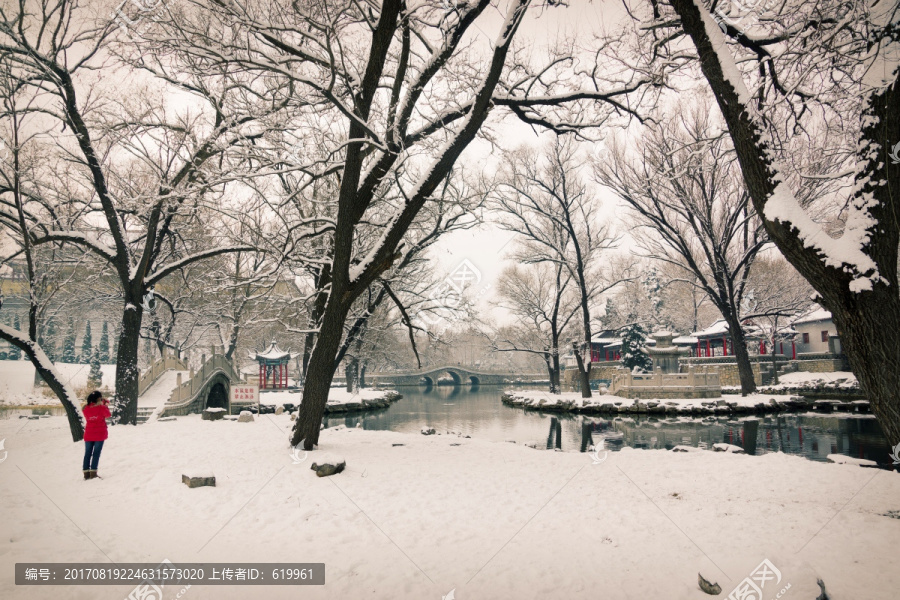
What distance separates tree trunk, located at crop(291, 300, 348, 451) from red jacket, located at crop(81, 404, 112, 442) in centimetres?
291

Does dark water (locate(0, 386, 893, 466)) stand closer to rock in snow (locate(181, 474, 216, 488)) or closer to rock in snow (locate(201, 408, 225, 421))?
rock in snow (locate(201, 408, 225, 421))

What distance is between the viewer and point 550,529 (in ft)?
17.6

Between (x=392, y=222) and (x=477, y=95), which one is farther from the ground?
(x=477, y=95)

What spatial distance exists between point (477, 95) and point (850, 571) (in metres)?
7.18

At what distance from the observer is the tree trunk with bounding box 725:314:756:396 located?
2286cm

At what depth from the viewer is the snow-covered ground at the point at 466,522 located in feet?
13.5

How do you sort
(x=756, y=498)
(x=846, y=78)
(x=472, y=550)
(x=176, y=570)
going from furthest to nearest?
(x=756, y=498)
(x=846, y=78)
(x=472, y=550)
(x=176, y=570)

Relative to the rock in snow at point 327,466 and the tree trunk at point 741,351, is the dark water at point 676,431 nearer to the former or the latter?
the tree trunk at point 741,351

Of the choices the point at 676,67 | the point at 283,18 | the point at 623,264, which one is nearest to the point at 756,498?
the point at 676,67

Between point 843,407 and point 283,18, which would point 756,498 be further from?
point 843,407

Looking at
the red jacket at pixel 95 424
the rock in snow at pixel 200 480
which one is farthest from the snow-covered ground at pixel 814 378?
the red jacket at pixel 95 424

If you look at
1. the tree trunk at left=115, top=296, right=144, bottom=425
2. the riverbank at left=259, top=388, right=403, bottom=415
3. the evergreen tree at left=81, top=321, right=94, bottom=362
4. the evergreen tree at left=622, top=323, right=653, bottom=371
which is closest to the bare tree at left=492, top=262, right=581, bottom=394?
the evergreen tree at left=622, top=323, right=653, bottom=371

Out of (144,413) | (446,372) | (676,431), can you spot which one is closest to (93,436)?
(144,413)

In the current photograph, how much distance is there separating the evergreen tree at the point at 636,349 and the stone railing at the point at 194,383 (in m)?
26.7
